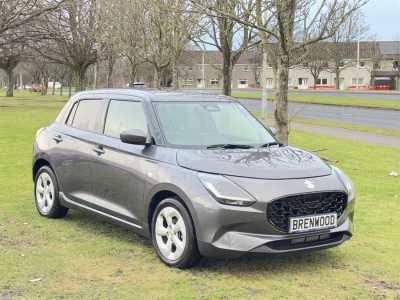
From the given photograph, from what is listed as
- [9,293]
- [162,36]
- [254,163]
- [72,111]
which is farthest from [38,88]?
[9,293]

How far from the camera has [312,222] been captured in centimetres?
534

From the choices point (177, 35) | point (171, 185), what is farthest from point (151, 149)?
point (177, 35)

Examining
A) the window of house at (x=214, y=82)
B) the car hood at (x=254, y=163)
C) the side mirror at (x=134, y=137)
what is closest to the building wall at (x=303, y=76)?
the window of house at (x=214, y=82)

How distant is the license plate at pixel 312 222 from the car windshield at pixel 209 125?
1150 mm

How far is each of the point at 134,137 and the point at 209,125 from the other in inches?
34.3

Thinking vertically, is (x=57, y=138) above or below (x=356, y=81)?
below

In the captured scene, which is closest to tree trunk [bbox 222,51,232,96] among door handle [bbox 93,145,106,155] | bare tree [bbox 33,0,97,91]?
door handle [bbox 93,145,106,155]

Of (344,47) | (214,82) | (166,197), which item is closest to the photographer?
(166,197)

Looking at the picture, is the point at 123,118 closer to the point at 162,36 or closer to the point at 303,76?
the point at 162,36

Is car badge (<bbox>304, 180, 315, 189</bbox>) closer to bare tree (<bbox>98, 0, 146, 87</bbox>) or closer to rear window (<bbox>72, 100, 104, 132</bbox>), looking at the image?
rear window (<bbox>72, 100, 104, 132</bbox>)

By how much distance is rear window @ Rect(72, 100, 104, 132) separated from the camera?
701 centimetres

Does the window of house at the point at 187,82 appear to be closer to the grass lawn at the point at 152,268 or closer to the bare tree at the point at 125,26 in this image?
the bare tree at the point at 125,26

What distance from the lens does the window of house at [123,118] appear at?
21.0 feet

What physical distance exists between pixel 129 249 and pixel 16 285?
1372 mm
